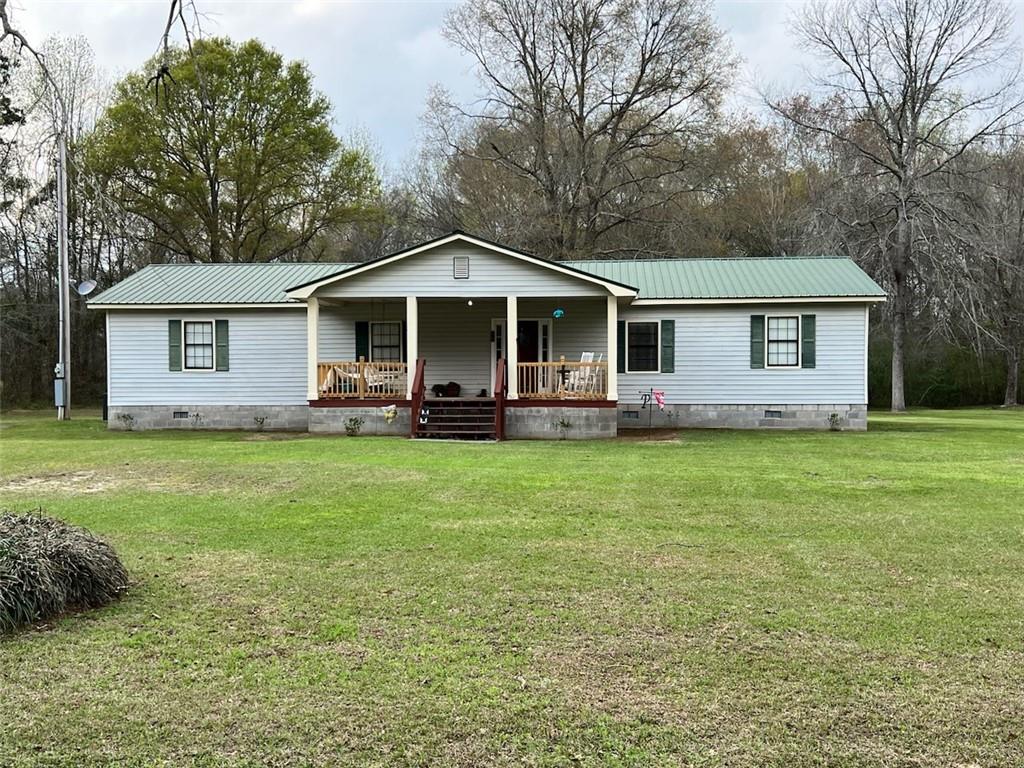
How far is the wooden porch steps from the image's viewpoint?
16375 millimetres

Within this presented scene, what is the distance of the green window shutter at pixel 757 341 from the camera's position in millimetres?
18531

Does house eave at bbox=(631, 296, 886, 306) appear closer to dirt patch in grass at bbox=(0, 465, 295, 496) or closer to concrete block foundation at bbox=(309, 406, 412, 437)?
concrete block foundation at bbox=(309, 406, 412, 437)

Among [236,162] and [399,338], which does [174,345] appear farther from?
[236,162]

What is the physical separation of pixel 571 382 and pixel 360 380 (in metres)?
4.42

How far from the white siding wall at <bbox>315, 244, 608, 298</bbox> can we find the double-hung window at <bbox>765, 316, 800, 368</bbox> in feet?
14.9

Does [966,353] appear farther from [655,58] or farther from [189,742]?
[189,742]

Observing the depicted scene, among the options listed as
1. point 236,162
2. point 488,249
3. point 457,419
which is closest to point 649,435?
point 457,419

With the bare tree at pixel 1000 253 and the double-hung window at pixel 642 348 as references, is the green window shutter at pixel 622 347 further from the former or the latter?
the bare tree at pixel 1000 253

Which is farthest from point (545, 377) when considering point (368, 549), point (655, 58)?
point (655, 58)

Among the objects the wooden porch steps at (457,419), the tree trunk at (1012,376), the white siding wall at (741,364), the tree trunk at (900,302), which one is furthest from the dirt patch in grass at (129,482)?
the tree trunk at (1012,376)

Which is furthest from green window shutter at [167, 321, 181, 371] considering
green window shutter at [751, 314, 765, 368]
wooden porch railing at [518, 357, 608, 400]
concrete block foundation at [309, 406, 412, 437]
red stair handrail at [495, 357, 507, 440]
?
green window shutter at [751, 314, 765, 368]

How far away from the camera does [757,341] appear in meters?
18.5

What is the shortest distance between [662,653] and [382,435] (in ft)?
42.7

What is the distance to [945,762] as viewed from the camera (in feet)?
10.4
